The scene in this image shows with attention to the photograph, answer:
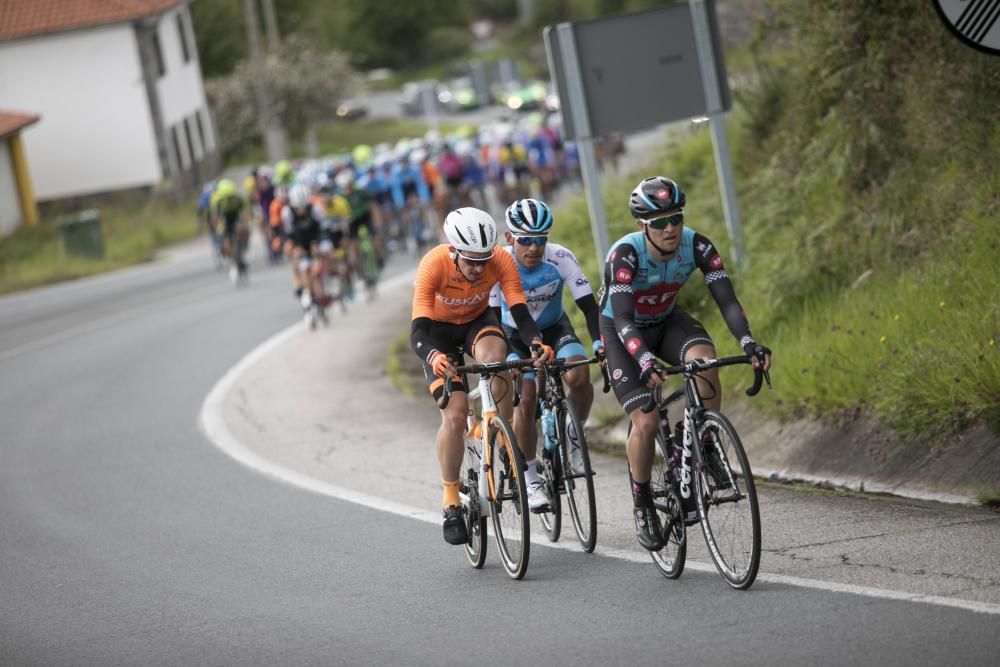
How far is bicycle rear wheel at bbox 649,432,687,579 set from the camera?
7.12m

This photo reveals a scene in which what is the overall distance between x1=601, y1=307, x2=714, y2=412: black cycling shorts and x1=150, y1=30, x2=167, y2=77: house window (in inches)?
1864

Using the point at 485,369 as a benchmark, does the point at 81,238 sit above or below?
above

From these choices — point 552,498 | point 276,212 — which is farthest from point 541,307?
point 276,212

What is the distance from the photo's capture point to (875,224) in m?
11.9

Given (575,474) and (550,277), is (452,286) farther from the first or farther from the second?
(575,474)

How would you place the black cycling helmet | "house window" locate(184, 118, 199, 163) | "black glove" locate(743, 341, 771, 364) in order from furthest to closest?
"house window" locate(184, 118, 199, 163) < the black cycling helmet < "black glove" locate(743, 341, 771, 364)

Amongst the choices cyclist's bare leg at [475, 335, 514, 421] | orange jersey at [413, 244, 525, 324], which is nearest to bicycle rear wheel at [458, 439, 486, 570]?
cyclist's bare leg at [475, 335, 514, 421]

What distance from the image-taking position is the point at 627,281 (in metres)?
7.29

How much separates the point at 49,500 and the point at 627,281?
6120mm

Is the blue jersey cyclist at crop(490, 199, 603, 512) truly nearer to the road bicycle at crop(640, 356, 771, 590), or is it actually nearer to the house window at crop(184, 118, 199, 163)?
the road bicycle at crop(640, 356, 771, 590)

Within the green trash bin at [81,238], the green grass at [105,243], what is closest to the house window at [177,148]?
the green grass at [105,243]

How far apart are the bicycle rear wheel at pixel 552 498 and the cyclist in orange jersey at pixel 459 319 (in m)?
0.37

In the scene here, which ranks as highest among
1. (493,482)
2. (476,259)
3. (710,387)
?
(476,259)

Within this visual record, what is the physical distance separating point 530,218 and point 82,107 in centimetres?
4462
